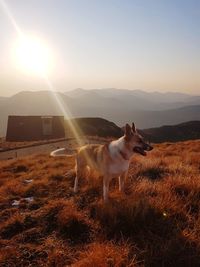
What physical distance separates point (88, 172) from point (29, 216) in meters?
2.83

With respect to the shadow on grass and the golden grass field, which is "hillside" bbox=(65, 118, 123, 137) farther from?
the shadow on grass

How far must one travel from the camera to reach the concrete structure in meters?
52.5

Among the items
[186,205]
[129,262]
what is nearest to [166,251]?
[129,262]

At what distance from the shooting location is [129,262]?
4578 mm

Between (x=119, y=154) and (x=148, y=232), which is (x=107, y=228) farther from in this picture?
(x=119, y=154)

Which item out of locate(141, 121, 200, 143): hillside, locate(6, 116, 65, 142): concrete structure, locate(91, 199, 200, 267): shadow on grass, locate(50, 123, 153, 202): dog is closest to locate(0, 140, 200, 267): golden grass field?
locate(91, 199, 200, 267): shadow on grass

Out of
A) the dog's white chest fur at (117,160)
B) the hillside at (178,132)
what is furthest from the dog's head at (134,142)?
the hillside at (178,132)

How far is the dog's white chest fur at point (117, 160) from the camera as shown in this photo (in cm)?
723

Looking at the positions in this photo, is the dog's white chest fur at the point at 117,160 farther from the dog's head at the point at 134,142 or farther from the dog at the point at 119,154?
the dog's head at the point at 134,142

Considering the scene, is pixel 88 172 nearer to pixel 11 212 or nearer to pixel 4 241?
pixel 11 212

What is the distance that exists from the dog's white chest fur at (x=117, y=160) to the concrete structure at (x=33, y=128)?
45078 millimetres

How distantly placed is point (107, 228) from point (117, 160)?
6.11 feet

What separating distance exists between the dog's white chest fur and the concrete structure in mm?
45078

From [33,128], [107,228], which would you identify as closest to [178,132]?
[33,128]
